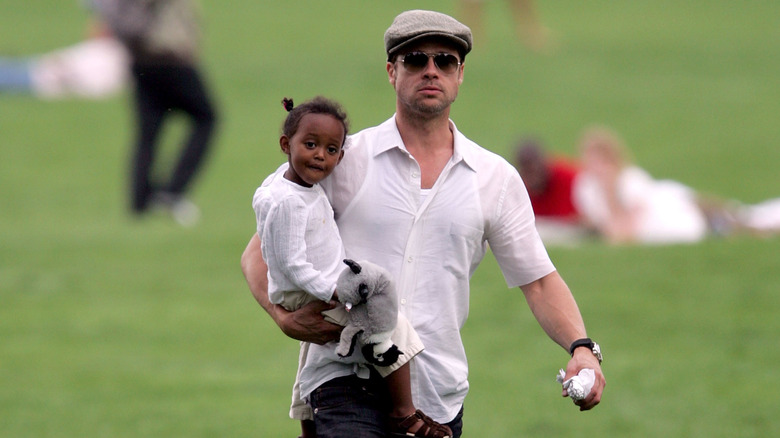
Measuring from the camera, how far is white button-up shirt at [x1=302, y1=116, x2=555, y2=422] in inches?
179

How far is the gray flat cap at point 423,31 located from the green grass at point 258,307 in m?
4.30

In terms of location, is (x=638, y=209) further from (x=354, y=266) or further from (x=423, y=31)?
(x=354, y=266)

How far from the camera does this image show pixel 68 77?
2442 cm

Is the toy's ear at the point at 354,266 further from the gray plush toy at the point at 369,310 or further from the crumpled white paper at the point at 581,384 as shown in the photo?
the crumpled white paper at the point at 581,384

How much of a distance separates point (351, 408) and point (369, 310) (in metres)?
0.41

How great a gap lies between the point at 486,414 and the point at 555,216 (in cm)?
460

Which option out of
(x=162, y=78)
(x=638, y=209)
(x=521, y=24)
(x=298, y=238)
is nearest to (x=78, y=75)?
(x=521, y=24)

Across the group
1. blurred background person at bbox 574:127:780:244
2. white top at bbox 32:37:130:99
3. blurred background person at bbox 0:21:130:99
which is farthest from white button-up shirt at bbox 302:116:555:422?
blurred background person at bbox 0:21:130:99

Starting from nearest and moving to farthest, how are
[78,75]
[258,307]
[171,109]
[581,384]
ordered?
[581,384]
[258,307]
[171,109]
[78,75]

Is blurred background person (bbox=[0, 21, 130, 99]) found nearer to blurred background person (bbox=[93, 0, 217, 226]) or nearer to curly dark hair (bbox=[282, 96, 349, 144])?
blurred background person (bbox=[93, 0, 217, 226])

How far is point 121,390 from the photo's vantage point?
9.34 metres

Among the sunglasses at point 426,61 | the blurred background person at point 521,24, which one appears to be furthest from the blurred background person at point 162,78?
the blurred background person at point 521,24

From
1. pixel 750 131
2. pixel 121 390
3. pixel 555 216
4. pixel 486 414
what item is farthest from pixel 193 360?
pixel 750 131

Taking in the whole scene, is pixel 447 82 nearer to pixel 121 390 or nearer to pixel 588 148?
pixel 121 390
